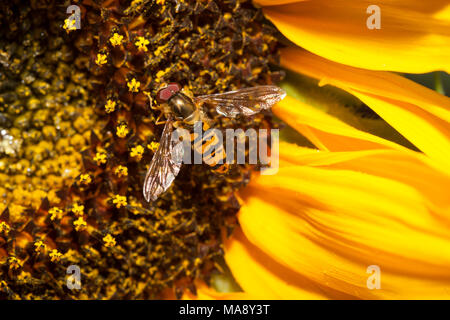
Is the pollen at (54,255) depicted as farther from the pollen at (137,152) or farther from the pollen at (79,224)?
the pollen at (137,152)

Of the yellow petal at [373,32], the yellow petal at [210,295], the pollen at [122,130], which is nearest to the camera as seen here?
the yellow petal at [373,32]

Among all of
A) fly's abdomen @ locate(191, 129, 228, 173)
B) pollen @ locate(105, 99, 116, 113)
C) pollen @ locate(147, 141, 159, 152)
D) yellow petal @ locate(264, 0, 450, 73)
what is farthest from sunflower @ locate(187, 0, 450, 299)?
pollen @ locate(105, 99, 116, 113)

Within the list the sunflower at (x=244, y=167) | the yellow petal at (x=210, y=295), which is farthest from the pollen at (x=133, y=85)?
the yellow petal at (x=210, y=295)

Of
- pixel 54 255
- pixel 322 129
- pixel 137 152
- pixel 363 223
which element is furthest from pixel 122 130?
pixel 363 223

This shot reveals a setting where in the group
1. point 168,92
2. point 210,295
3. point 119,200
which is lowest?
point 210,295

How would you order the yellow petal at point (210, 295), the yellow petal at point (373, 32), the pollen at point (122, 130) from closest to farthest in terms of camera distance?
the yellow petal at point (373, 32)
the pollen at point (122, 130)
the yellow petal at point (210, 295)

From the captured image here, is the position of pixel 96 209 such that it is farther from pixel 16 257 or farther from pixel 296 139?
pixel 296 139

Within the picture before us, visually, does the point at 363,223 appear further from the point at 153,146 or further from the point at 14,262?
the point at 14,262

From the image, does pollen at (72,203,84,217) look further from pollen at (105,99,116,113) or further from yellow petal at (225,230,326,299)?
yellow petal at (225,230,326,299)
